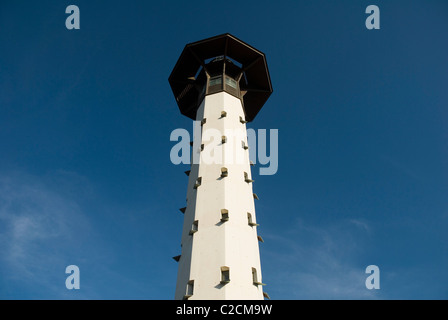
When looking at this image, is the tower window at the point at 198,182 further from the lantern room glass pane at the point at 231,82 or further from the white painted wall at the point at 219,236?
the lantern room glass pane at the point at 231,82

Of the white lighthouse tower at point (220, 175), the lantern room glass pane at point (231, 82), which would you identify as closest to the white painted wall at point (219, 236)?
the white lighthouse tower at point (220, 175)

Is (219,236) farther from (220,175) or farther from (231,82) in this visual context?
(231,82)

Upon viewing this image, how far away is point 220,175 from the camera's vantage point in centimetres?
2514

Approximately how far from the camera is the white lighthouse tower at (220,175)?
1962cm

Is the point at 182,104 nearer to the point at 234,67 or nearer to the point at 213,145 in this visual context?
the point at 234,67

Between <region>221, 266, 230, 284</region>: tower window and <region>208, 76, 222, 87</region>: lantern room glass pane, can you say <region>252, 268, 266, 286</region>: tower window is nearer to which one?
<region>221, 266, 230, 284</region>: tower window

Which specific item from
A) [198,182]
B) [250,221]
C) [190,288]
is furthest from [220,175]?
[190,288]

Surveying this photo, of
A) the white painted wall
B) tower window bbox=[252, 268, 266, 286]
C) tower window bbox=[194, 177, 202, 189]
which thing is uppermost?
tower window bbox=[194, 177, 202, 189]

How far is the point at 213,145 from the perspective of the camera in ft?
91.5

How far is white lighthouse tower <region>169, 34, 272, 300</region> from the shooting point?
1962 cm

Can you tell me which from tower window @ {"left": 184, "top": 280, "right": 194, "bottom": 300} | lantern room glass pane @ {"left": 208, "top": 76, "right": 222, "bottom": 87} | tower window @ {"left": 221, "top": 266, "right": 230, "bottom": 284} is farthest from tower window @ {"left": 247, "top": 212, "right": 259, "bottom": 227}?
lantern room glass pane @ {"left": 208, "top": 76, "right": 222, "bottom": 87}

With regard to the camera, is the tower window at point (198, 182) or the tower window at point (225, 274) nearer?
the tower window at point (225, 274)

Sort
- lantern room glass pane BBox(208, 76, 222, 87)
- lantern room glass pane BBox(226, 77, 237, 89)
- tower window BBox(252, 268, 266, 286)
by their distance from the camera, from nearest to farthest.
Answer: tower window BBox(252, 268, 266, 286) < lantern room glass pane BBox(208, 76, 222, 87) < lantern room glass pane BBox(226, 77, 237, 89)
